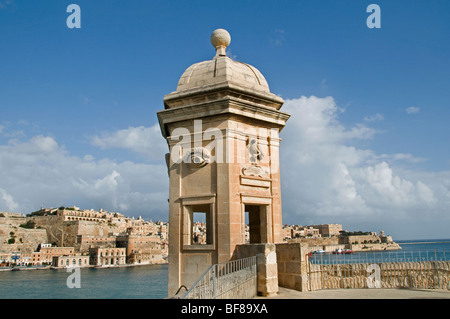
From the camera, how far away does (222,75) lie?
1010 centimetres

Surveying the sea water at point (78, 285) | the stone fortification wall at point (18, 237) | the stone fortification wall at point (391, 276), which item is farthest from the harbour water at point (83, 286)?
the stone fortification wall at point (391, 276)

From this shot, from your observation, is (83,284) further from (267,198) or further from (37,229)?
(267,198)

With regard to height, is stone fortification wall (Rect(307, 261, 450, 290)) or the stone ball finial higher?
the stone ball finial

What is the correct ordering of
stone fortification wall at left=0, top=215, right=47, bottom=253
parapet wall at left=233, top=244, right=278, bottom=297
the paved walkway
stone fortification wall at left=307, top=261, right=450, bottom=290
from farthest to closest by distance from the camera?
stone fortification wall at left=0, top=215, right=47, bottom=253 → stone fortification wall at left=307, top=261, right=450, bottom=290 → the paved walkway → parapet wall at left=233, top=244, right=278, bottom=297

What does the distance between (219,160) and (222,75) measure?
94.2 inches

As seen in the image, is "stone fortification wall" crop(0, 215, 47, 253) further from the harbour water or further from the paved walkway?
the paved walkway

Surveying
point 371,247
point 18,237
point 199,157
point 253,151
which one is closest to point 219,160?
point 199,157

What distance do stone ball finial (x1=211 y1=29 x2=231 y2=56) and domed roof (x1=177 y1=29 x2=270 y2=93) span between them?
0.95 feet

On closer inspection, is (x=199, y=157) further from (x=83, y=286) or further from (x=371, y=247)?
(x=371, y=247)

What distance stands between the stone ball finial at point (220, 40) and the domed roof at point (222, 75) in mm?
290

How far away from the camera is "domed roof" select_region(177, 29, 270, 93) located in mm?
10137

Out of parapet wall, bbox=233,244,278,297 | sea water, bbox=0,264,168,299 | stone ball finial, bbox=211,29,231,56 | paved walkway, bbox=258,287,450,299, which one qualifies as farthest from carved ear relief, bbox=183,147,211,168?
sea water, bbox=0,264,168,299

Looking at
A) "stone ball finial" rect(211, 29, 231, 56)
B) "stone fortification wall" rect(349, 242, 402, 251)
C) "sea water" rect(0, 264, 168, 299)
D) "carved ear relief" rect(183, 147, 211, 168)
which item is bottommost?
"sea water" rect(0, 264, 168, 299)
